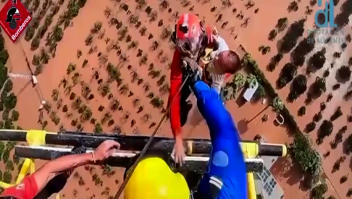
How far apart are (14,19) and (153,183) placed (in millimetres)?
2480

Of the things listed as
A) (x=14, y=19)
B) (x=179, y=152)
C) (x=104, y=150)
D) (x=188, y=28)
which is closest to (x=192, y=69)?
(x=188, y=28)

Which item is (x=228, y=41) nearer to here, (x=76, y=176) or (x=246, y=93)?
(x=246, y=93)

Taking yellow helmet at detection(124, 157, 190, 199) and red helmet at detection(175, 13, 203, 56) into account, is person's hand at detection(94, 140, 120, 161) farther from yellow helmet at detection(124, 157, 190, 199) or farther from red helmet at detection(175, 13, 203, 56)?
red helmet at detection(175, 13, 203, 56)

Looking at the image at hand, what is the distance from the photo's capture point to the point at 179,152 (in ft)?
5.98

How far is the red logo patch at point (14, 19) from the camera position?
354 cm

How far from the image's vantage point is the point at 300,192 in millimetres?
3475

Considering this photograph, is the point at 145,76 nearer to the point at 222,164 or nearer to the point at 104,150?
the point at 104,150

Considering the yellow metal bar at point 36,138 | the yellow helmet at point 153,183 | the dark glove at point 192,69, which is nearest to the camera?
the yellow helmet at point 153,183

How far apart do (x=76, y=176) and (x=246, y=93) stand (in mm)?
1177

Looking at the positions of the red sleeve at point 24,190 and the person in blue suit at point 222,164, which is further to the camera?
the red sleeve at point 24,190

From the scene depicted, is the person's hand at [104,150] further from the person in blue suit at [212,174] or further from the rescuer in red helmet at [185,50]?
the rescuer in red helmet at [185,50]

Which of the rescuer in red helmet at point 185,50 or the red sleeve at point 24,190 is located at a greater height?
the rescuer in red helmet at point 185,50

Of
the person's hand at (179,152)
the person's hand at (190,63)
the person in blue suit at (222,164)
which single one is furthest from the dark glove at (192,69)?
the person in blue suit at (222,164)

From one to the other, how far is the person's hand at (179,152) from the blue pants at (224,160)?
220 millimetres
